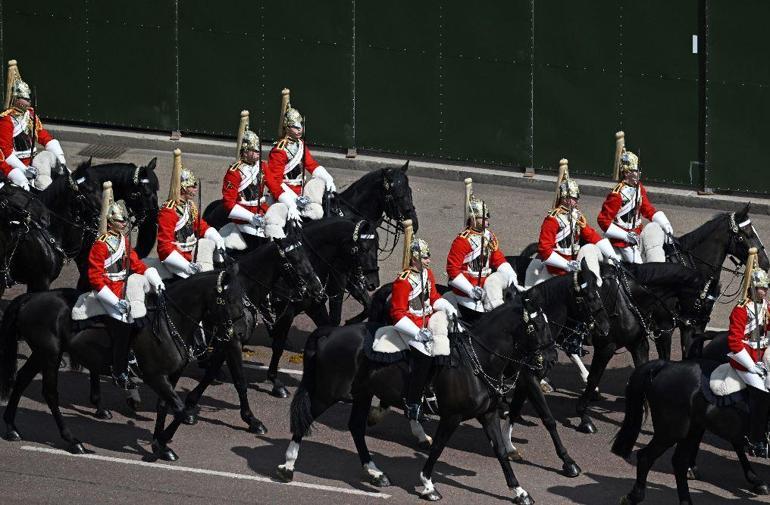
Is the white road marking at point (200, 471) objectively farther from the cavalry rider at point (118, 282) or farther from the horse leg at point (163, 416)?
the cavalry rider at point (118, 282)

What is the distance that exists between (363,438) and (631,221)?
5.81 meters

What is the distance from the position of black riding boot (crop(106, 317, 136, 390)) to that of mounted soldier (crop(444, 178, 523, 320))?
3.98 meters

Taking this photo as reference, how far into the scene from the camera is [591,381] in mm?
22375

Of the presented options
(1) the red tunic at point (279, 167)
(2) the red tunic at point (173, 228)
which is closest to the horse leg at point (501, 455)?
(2) the red tunic at point (173, 228)

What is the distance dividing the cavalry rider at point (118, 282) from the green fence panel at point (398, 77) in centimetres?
1188

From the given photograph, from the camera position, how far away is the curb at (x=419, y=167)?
101 feet

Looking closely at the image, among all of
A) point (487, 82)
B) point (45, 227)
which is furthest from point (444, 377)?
point (487, 82)

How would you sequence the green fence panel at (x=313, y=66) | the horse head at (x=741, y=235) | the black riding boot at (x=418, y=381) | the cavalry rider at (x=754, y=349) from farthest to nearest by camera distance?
the green fence panel at (x=313, y=66) → the horse head at (x=741, y=235) → the black riding boot at (x=418, y=381) → the cavalry rider at (x=754, y=349)

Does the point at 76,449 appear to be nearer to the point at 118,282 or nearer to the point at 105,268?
the point at 118,282

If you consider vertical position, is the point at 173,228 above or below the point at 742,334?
above

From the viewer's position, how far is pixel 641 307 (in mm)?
22484

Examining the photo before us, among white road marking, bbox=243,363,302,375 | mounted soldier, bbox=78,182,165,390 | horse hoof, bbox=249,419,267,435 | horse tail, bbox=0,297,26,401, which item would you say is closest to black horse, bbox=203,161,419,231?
white road marking, bbox=243,363,302,375

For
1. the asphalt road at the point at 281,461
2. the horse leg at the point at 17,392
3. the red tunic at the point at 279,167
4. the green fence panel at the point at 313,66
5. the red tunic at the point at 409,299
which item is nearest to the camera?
the asphalt road at the point at 281,461

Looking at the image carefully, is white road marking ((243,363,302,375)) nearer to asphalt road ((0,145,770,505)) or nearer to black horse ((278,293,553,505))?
asphalt road ((0,145,770,505))
